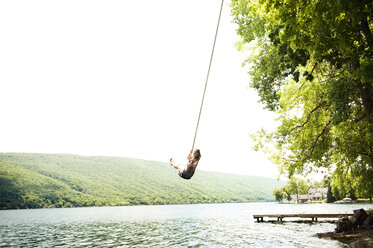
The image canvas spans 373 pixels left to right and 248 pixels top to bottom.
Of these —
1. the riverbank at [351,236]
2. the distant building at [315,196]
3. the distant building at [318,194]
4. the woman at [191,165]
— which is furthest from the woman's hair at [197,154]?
the distant building at [318,194]

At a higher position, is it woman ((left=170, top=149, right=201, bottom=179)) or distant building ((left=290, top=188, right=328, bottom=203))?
woman ((left=170, top=149, right=201, bottom=179))

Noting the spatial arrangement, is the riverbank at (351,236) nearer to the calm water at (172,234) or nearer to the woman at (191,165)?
the calm water at (172,234)

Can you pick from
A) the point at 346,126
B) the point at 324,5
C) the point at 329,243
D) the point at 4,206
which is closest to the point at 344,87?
the point at 324,5

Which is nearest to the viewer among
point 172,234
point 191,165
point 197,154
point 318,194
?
point 191,165

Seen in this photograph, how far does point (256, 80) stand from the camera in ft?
52.9

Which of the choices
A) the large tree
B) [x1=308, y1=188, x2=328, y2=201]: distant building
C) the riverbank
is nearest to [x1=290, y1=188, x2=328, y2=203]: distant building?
[x1=308, y1=188, x2=328, y2=201]: distant building

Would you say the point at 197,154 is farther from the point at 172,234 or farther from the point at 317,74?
the point at 172,234

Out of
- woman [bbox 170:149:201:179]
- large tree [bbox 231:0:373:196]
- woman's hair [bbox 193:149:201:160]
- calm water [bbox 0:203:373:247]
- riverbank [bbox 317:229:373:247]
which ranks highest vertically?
large tree [bbox 231:0:373:196]

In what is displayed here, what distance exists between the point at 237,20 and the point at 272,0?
7.75 meters

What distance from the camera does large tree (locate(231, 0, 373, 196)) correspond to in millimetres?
8070

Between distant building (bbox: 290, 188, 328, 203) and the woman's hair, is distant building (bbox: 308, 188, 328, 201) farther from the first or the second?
the woman's hair

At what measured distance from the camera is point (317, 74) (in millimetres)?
16797

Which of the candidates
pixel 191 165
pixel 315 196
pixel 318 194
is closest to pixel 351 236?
pixel 191 165

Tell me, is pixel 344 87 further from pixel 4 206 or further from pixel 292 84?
pixel 4 206
